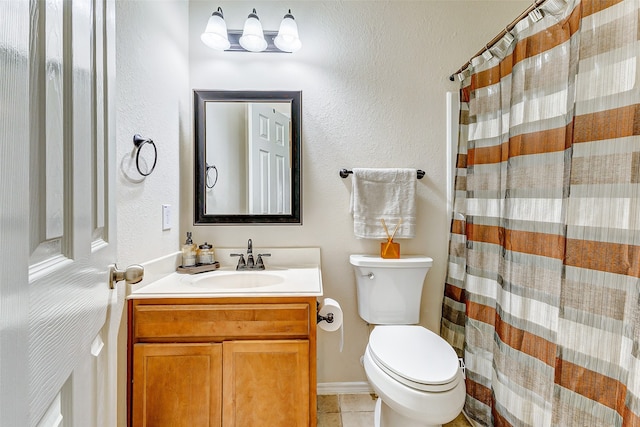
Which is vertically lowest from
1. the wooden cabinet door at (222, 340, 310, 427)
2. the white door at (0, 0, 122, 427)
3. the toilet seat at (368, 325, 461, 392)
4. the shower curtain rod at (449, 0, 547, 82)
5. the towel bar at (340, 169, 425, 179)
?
the wooden cabinet door at (222, 340, 310, 427)

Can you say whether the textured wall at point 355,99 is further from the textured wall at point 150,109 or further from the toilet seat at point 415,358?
the toilet seat at point 415,358

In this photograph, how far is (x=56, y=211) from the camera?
17.1 inches

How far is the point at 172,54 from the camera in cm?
159

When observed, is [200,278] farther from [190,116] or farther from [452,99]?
[452,99]

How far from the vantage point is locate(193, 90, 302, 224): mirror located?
1.78m

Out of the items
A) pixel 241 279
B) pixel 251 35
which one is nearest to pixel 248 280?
pixel 241 279

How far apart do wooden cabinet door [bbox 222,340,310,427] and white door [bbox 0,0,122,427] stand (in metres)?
0.57

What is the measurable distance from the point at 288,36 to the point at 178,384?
5.81 ft

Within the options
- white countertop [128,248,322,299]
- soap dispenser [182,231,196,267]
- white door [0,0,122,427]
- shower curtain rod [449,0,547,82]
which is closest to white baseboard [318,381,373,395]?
white countertop [128,248,322,299]

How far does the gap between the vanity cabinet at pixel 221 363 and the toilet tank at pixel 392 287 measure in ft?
1.71

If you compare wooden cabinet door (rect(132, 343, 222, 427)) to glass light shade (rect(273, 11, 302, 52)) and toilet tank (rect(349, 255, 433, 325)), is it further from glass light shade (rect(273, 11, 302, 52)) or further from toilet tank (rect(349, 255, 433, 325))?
glass light shade (rect(273, 11, 302, 52))

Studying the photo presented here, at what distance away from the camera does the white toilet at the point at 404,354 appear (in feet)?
3.67

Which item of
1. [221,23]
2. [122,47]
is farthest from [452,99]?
[122,47]

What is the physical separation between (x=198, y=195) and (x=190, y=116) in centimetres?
47
